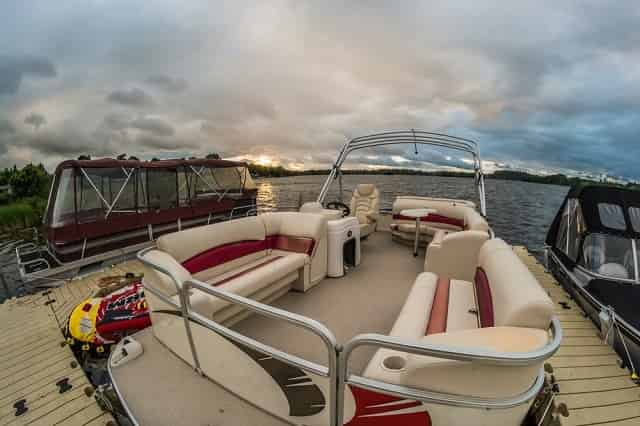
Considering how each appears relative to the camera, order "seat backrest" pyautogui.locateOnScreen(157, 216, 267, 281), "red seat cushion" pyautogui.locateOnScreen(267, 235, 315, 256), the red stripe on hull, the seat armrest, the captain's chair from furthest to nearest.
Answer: the captain's chair
"red seat cushion" pyautogui.locateOnScreen(267, 235, 315, 256)
the seat armrest
"seat backrest" pyautogui.locateOnScreen(157, 216, 267, 281)
the red stripe on hull

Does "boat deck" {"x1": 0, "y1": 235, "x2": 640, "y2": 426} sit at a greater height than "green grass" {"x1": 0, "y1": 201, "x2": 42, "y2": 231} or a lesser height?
greater

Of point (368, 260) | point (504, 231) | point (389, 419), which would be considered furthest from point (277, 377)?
point (504, 231)

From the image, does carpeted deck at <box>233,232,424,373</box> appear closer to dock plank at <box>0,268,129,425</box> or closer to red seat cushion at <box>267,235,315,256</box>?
red seat cushion at <box>267,235,315,256</box>

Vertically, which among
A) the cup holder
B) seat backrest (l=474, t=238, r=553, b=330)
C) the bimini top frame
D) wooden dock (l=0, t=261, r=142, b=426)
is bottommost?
wooden dock (l=0, t=261, r=142, b=426)

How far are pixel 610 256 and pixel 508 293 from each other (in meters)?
2.72

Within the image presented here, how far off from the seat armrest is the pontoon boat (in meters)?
0.01

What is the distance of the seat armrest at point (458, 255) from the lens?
3.16m

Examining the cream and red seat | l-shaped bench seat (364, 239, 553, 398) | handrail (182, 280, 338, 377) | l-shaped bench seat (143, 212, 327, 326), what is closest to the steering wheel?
the cream and red seat

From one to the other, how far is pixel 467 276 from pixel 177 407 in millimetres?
3123

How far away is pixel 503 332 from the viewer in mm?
1271

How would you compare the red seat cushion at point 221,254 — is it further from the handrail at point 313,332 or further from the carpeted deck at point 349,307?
the handrail at point 313,332

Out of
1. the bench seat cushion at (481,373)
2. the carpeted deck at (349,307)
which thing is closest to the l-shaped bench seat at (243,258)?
the carpeted deck at (349,307)

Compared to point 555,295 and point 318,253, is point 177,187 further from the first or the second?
point 555,295

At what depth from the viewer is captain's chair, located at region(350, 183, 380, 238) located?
616cm
